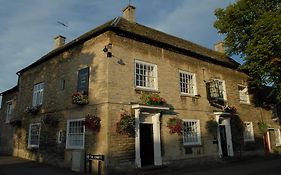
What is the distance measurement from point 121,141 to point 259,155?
1321cm

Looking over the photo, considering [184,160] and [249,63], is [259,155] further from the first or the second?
[184,160]

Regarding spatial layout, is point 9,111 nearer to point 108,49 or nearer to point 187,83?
point 108,49

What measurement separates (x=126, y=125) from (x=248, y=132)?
12.3 m

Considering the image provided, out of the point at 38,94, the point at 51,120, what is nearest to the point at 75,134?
the point at 51,120

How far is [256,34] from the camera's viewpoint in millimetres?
16719

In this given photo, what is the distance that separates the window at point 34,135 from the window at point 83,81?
508cm

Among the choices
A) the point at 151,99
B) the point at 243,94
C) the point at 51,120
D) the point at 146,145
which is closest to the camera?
the point at 146,145

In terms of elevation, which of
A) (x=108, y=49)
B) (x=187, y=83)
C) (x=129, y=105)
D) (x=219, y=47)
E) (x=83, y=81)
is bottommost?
(x=129, y=105)

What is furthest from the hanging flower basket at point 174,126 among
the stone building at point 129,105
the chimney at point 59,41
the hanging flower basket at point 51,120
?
the chimney at point 59,41

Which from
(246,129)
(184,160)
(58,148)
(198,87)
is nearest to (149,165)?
(184,160)

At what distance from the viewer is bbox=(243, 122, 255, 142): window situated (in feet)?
63.0

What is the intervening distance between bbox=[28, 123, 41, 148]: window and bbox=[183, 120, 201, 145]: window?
9.46 meters

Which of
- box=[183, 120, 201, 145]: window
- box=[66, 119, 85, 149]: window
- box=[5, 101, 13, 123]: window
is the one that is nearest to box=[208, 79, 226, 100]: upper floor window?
box=[183, 120, 201, 145]: window

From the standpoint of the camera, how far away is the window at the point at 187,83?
1575 cm
